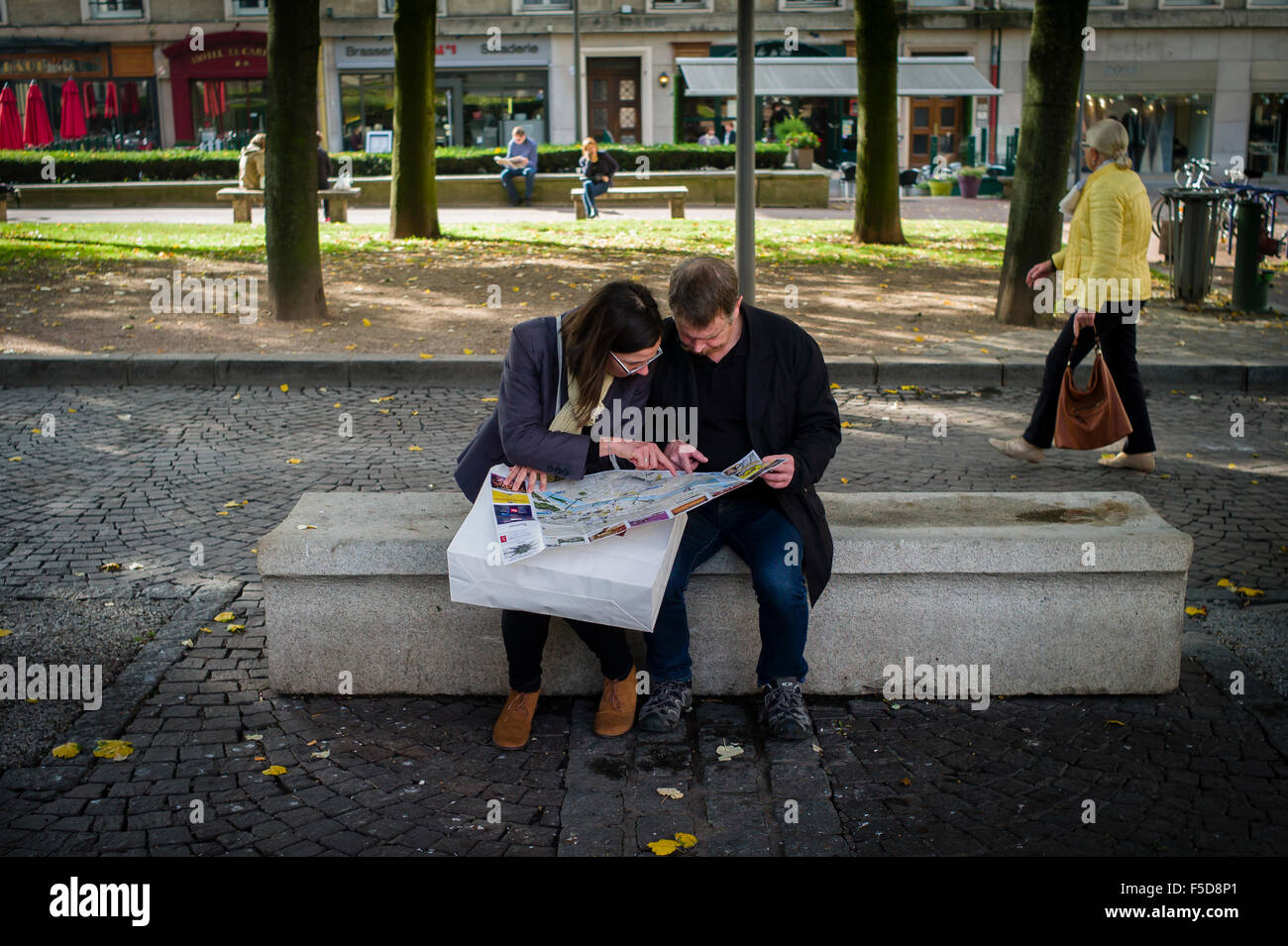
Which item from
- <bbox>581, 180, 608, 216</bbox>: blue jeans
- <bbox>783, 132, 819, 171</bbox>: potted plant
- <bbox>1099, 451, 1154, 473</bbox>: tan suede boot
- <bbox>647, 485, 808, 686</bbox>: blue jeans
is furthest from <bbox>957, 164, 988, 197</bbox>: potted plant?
<bbox>647, 485, 808, 686</bbox>: blue jeans

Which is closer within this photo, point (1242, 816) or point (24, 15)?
point (1242, 816)

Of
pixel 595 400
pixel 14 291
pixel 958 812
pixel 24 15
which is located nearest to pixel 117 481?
pixel 595 400

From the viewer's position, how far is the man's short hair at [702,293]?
4.01 m

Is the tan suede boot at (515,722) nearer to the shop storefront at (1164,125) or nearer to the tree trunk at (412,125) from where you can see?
the tree trunk at (412,125)

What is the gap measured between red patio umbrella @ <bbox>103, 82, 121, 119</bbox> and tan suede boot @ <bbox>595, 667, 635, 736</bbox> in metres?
36.7

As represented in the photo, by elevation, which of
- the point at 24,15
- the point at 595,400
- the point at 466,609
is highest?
the point at 24,15

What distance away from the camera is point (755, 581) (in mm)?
4117

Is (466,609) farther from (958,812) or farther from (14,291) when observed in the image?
(14,291)

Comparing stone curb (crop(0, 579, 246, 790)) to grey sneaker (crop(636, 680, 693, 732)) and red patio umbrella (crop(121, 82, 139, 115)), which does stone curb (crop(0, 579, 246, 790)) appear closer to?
grey sneaker (crop(636, 680, 693, 732))

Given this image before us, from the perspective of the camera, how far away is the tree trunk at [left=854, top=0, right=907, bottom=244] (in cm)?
1620

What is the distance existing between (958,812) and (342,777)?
178 cm

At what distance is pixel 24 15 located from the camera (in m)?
36.0

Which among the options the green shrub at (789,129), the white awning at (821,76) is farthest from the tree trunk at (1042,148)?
the white awning at (821,76)

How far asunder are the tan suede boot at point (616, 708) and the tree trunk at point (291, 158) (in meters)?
7.49
